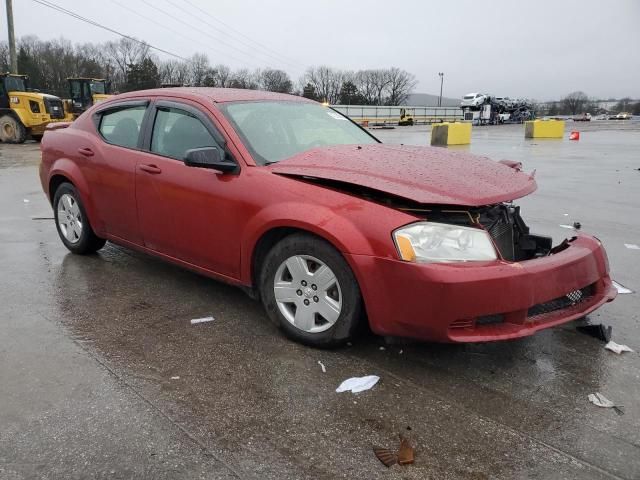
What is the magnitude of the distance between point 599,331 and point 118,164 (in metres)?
3.82

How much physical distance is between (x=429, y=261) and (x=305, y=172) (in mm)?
971

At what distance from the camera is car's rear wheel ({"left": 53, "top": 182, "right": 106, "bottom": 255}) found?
5.05m

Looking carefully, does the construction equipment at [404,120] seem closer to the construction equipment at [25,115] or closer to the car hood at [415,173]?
the construction equipment at [25,115]

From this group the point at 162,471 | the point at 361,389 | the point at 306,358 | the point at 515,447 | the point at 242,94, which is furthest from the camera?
the point at 242,94

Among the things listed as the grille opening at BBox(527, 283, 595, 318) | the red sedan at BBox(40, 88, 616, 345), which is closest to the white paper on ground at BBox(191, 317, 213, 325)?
the red sedan at BBox(40, 88, 616, 345)

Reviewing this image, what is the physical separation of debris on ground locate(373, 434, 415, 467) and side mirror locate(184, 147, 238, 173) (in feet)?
6.64

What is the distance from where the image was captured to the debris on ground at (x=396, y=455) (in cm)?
231

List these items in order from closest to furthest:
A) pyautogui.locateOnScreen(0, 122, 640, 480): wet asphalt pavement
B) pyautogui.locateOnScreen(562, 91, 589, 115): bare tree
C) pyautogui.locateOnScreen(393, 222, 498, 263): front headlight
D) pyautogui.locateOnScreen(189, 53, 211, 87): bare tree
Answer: pyautogui.locateOnScreen(0, 122, 640, 480): wet asphalt pavement < pyautogui.locateOnScreen(393, 222, 498, 263): front headlight < pyautogui.locateOnScreen(189, 53, 211, 87): bare tree < pyautogui.locateOnScreen(562, 91, 589, 115): bare tree

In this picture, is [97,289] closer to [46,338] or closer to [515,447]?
[46,338]

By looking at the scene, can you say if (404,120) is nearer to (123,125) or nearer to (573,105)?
(123,125)

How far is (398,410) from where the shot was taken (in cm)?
270

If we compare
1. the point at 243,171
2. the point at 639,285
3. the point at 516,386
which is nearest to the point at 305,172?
the point at 243,171

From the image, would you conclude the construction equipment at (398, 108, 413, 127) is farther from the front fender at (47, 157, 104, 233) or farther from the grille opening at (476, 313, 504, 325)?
the grille opening at (476, 313, 504, 325)

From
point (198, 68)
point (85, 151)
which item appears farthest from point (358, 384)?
point (198, 68)
